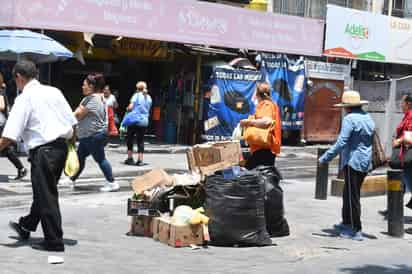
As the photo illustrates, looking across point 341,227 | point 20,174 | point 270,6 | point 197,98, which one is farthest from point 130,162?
point 270,6

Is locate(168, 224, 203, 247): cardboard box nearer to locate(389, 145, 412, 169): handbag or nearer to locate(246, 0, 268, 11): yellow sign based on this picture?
locate(389, 145, 412, 169): handbag

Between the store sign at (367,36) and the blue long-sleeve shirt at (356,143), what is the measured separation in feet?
49.8

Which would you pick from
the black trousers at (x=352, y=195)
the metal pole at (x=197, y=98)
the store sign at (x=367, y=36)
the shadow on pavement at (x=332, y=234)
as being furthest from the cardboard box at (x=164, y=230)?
the store sign at (x=367, y=36)

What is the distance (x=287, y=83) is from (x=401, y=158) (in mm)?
11892

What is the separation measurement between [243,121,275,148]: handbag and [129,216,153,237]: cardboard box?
1595 mm

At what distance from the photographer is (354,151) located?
8.71 meters

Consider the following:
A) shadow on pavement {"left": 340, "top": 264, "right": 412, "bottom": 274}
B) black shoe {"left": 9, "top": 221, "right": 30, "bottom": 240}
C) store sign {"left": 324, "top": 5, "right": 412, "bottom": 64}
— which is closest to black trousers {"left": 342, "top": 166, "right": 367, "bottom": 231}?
shadow on pavement {"left": 340, "top": 264, "right": 412, "bottom": 274}

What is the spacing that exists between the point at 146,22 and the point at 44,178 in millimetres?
11710

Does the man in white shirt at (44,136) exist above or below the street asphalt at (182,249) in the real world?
above

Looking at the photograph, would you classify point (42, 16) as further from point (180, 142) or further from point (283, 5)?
point (283, 5)

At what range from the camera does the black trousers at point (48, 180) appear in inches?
275

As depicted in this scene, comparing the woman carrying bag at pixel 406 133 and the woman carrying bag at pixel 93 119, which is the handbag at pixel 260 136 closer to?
the woman carrying bag at pixel 406 133

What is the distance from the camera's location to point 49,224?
7059 mm

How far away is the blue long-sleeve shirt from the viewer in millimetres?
8664
